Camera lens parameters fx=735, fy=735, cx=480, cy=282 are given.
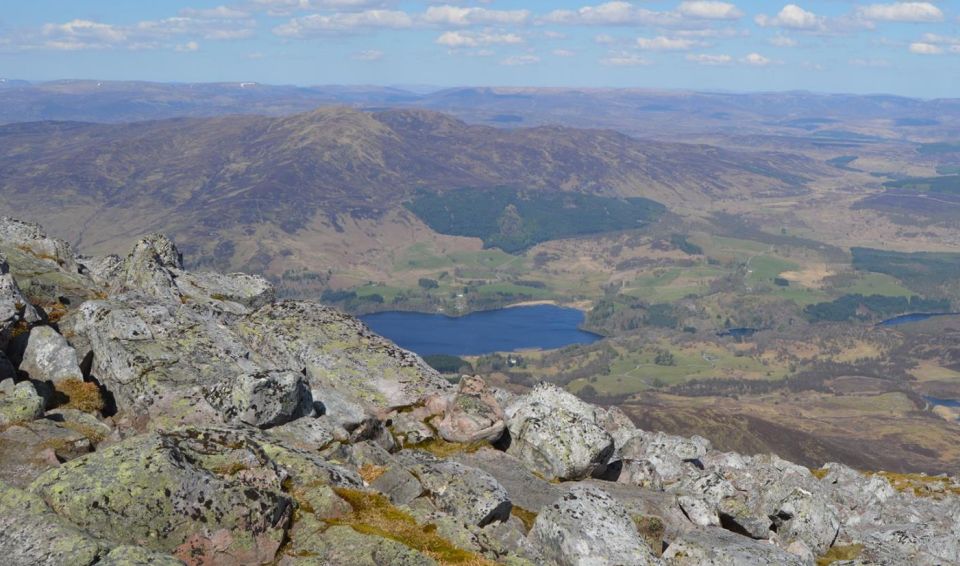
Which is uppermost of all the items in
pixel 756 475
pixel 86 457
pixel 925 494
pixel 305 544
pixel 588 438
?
pixel 86 457

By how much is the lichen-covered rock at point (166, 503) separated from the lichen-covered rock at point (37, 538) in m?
0.69

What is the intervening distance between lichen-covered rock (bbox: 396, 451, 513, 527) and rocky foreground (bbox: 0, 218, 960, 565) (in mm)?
101

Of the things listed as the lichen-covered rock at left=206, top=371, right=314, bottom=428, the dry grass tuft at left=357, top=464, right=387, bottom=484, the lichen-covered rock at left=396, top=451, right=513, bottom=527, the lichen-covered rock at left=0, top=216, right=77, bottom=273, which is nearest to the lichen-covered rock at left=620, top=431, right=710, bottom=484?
the lichen-covered rock at left=396, top=451, right=513, bottom=527

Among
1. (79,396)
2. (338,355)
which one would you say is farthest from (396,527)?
(338,355)

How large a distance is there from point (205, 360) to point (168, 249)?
3171 cm

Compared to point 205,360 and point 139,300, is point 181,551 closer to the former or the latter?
point 205,360

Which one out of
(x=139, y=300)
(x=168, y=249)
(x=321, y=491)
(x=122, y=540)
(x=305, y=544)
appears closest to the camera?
(x=122, y=540)

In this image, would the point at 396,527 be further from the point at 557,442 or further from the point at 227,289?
the point at 227,289

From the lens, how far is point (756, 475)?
50.2m

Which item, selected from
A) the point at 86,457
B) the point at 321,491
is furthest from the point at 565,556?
the point at 86,457

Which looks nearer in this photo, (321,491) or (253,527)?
(253,527)

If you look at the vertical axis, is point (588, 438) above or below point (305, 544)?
below

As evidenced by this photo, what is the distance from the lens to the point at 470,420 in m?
40.3

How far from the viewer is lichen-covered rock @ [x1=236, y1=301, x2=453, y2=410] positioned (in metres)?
43.1
